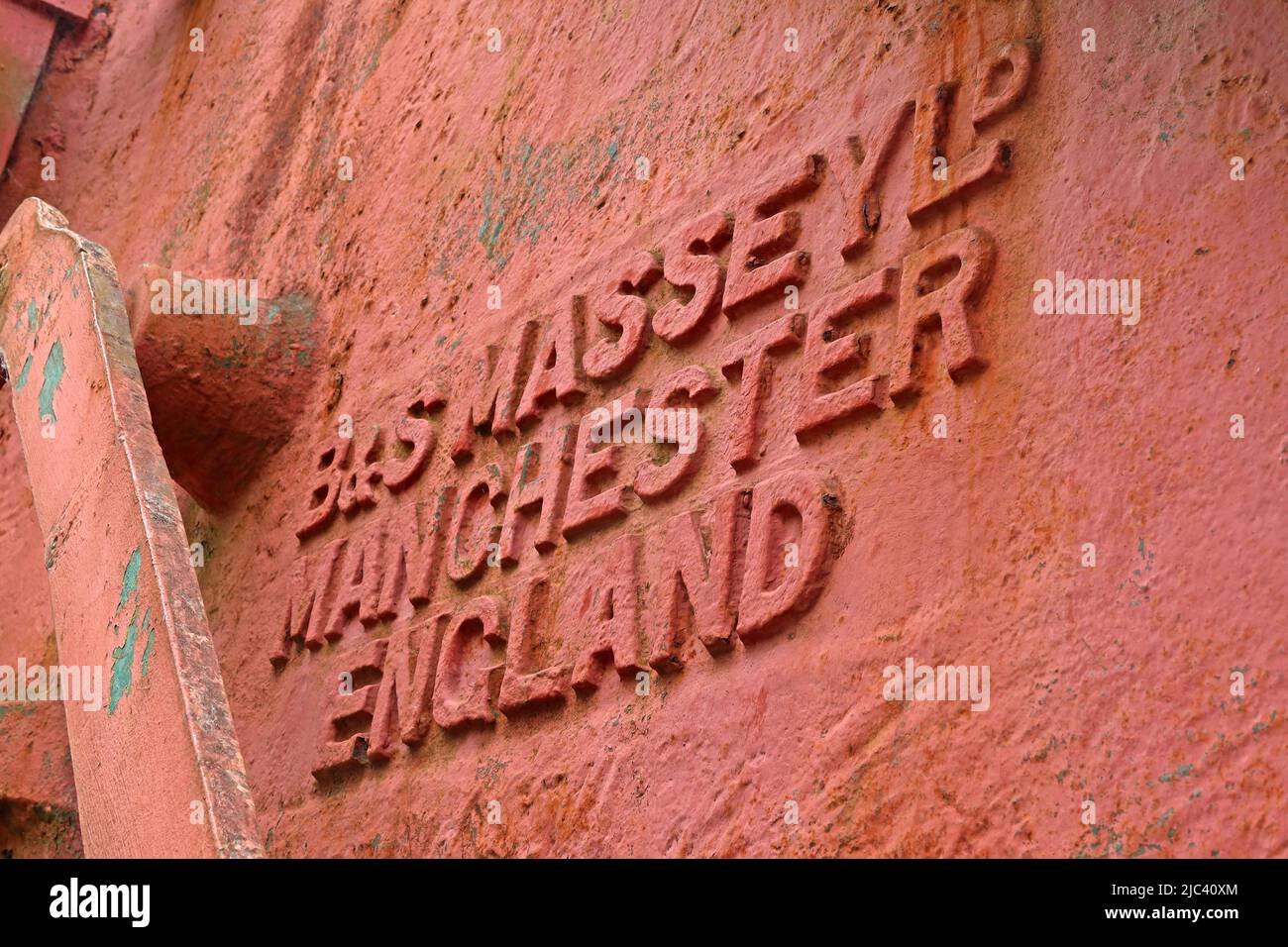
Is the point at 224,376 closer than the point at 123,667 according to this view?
No

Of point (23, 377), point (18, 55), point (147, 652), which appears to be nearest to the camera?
point (147, 652)

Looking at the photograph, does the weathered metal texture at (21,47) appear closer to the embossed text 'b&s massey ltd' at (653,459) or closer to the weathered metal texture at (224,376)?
the weathered metal texture at (224,376)

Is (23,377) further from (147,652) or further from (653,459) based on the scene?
(653,459)

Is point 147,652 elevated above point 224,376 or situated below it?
below

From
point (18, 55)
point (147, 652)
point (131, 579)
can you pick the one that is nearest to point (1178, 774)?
point (147, 652)

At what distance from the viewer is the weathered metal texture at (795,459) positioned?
2.02m

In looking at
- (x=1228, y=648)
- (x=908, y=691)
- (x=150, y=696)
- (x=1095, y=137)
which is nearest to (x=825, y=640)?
(x=908, y=691)

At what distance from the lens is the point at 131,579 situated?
8.53ft

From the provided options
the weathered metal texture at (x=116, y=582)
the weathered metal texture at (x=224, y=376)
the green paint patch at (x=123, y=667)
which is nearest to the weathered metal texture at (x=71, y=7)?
the weathered metal texture at (x=224, y=376)

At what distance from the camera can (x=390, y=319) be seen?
431 centimetres

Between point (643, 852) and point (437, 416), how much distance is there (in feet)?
5.27

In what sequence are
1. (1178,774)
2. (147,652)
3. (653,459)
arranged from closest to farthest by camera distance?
1. (1178,774)
2. (147,652)
3. (653,459)

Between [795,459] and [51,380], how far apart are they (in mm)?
1799

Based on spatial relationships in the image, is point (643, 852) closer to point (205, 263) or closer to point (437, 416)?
point (437, 416)
